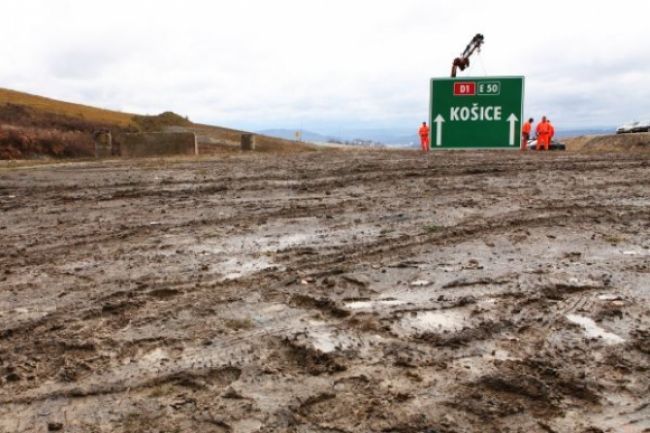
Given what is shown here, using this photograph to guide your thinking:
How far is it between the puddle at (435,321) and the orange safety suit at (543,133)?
23.7 m

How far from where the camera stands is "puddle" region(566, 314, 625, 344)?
377cm

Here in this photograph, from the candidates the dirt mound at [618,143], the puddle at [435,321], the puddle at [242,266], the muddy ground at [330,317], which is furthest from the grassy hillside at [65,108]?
the puddle at [435,321]

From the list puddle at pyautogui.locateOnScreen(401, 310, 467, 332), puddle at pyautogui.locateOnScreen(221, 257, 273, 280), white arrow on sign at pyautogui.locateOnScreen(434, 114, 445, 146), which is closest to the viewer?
puddle at pyautogui.locateOnScreen(401, 310, 467, 332)

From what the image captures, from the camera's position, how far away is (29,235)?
284 inches

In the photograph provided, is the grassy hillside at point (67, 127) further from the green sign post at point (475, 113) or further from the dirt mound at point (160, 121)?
the green sign post at point (475, 113)

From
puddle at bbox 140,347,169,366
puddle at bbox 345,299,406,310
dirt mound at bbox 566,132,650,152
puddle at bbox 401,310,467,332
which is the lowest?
puddle at bbox 140,347,169,366

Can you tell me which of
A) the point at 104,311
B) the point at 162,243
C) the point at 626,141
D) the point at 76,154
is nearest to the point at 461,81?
the point at 162,243

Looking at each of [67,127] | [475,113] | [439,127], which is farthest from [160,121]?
[475,113]

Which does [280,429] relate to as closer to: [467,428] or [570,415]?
[467,428]

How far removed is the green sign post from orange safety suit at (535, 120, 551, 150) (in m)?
18.3

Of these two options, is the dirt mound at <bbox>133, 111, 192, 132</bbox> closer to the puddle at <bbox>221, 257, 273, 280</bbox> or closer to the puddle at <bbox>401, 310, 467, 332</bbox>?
the puddle at <bbox>221, 257, 273, 280</bbox>

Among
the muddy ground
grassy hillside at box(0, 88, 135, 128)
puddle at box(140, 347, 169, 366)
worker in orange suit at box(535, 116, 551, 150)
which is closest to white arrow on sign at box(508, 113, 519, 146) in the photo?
the muddy ground

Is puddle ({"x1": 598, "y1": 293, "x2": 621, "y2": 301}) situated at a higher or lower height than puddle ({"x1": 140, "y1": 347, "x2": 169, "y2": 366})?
higher

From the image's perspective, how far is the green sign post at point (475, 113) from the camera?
8.90 meters
